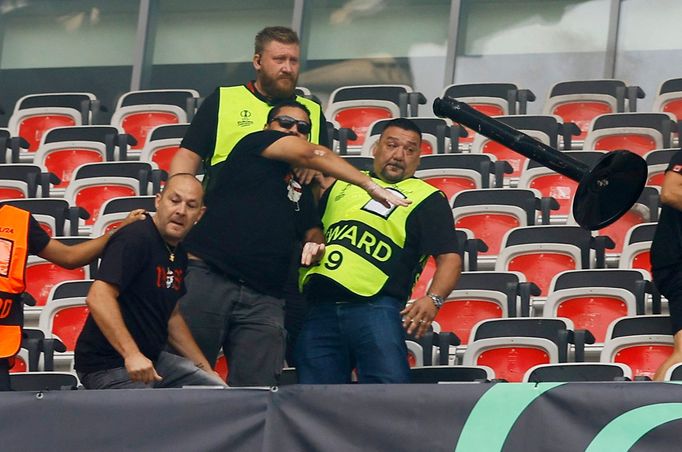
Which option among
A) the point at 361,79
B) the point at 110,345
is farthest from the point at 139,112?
the point at 110,345

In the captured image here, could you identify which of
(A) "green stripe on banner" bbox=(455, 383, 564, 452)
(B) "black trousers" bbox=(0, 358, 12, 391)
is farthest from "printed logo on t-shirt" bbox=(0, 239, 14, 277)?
(A) "green stripe on banner" bbox=(455, 383, 564, 452)

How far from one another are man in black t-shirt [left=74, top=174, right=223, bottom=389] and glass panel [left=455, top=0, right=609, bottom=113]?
24.2 feet

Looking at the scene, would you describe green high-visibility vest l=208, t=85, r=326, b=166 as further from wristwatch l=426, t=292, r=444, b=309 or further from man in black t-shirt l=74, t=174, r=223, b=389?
wristwatch l=426, t=292, r=444, b=309

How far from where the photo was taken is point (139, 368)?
550 cm

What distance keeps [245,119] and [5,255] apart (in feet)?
3.93

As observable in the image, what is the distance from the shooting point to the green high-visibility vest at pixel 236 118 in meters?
6.51

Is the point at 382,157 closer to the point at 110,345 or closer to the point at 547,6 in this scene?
the point at 110,345

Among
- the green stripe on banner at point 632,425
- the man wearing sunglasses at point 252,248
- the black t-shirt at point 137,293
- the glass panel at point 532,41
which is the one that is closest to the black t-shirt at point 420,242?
Result: the man wearing sunglasses at point 252,248

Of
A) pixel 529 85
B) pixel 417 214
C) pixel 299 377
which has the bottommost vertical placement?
pixel 299 377

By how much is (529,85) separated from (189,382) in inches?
302

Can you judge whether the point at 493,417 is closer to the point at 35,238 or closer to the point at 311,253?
the point at 311,253

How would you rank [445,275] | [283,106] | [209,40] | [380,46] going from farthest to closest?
[209,40] → [380,46] → [283,106] → [445,275]

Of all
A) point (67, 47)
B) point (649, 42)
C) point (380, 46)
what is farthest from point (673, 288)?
point (67, 47)

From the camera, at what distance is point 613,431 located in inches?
191
